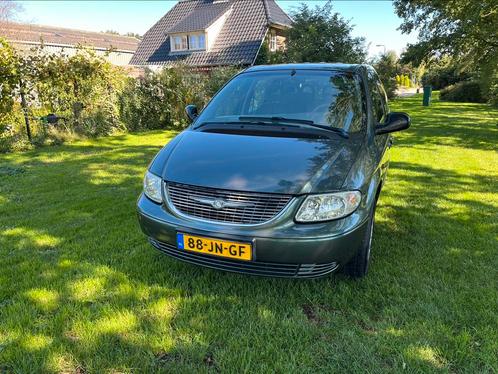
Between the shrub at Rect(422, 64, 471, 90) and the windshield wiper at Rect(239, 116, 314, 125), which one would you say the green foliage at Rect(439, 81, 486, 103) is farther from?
the windshield wiper at Rect(239, 116, 314, 125)

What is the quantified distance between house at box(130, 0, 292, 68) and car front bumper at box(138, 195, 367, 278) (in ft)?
71.5

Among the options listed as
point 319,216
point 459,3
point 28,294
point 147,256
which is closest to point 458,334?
point 319,216

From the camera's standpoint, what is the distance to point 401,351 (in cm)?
243

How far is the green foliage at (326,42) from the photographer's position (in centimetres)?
1892

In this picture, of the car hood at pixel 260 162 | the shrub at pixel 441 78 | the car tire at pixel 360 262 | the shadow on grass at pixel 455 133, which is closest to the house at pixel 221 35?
the shadow on grass at pixel 455 133

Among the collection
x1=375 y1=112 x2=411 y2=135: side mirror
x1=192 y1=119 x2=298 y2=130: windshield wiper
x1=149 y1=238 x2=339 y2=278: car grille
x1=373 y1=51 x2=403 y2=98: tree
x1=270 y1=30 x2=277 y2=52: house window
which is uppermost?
x1=270 y1=30 x2=277 y2=52: house window

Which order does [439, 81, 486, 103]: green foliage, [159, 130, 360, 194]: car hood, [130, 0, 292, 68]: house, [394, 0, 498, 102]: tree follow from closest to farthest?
[159, 130, 360, 194]: car hood < [394, 0, 498, 102]: tree < [130, 0, 292, 68]: house < [439, 81, 486, 103]: green foliage

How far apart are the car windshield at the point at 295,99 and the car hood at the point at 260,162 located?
0.46 metres

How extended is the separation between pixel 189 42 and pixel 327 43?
36.9 feet

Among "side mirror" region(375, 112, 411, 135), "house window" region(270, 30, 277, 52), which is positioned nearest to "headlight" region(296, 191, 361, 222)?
"side mirror" region(375, 112, 411, 135)

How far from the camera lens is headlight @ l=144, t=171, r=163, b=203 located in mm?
3002

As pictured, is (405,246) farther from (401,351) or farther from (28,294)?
(28,294)

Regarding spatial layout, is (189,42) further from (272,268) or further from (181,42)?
(272,268)

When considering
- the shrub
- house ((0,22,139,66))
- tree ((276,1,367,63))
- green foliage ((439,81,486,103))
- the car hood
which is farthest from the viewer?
the shrub
